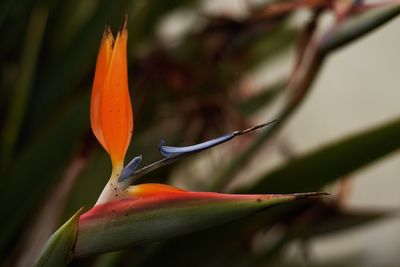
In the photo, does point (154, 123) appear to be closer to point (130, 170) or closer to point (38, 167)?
point (38, 167)

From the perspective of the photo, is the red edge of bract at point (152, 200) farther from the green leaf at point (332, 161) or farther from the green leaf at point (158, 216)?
the green leaf at point (332, 161)

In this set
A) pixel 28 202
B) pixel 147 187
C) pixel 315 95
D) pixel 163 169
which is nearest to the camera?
pixel 147 187

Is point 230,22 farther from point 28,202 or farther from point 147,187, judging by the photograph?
point 147,187

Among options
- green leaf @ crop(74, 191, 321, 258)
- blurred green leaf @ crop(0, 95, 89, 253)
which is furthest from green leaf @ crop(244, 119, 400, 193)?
green leaf @ crop(74, 191, 321, 258)

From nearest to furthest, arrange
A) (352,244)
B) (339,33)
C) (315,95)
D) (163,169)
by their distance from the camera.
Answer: (339,33), (163,169), (352,244), (315,95)

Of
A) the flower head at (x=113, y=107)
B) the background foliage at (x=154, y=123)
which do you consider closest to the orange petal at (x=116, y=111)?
the flower head at (x=113, y=107)

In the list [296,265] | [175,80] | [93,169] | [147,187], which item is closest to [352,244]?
[296,265]

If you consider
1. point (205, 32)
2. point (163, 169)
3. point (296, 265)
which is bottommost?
point (296, 265)

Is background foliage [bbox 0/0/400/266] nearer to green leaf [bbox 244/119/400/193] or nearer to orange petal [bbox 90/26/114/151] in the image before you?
green leaf [bbox 244/119/400/193]

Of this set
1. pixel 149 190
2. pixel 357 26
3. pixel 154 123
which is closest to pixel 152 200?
pixel 149 190
